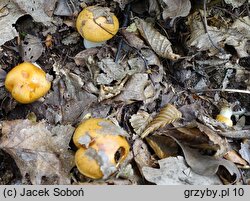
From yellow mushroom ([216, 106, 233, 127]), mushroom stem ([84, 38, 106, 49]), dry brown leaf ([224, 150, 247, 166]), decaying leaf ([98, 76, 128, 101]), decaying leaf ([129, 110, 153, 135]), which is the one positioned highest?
mushroom stem ([84, 38, 106, 49])

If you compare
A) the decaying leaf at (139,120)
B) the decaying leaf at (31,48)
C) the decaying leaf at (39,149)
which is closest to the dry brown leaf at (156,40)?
the decaying leaf at (139,120)

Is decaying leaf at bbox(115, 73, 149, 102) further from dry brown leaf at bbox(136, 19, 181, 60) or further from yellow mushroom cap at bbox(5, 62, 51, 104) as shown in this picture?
yellow mushroom cap at bbox(5, 62, 51, 104)

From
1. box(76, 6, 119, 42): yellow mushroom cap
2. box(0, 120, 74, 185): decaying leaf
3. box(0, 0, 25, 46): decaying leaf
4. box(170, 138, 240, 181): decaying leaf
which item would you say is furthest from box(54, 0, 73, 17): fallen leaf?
box(170, 138, 240, 181): decaying leaf

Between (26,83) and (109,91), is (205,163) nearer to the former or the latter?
(109,91)

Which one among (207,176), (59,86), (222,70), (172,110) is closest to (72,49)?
(59,86)

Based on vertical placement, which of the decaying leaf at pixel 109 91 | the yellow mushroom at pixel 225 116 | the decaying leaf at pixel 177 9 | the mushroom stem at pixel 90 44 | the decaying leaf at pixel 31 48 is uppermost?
the decaying leaf at pixel 177 9

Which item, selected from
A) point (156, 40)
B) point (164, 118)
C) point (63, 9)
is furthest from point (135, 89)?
point (63, 9)

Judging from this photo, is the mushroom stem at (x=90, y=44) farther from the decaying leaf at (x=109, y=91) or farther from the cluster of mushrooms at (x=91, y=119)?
the decaying leaf at (x=109, y=91)
